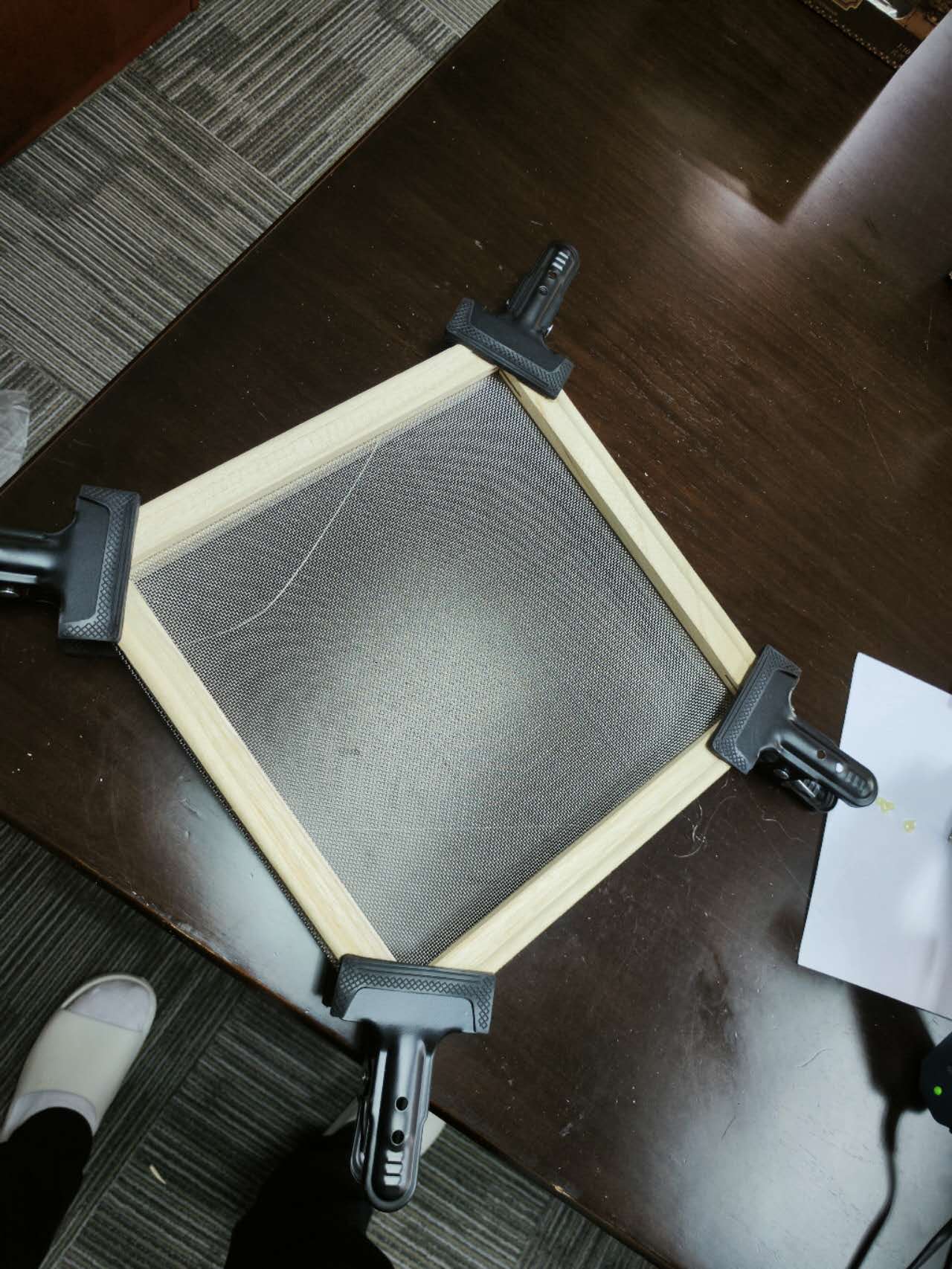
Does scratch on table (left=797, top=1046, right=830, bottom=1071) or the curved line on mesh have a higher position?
the curved line on mesh

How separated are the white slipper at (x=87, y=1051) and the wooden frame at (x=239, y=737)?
2.71 ft

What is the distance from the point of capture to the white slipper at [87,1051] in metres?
1.28

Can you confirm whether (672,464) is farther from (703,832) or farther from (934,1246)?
(934,1246)

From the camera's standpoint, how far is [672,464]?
925 millimetres

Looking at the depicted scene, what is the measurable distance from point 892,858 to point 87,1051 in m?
1.10

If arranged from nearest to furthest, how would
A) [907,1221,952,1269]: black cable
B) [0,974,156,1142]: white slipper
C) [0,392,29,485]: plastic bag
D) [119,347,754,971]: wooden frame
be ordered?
[119,347,754,971]: wooden frame
[907,1221,952,1269]: black cable
[0,974,156,1142]: white slipper
[0,392,29,485]: plastic bag

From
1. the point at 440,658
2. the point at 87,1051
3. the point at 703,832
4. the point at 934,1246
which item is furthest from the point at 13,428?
the point at 934,1246

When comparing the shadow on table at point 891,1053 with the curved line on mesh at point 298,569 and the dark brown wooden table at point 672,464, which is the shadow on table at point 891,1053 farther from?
the curved line on mesh at point 298,569

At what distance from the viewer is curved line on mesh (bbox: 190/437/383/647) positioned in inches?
28.1

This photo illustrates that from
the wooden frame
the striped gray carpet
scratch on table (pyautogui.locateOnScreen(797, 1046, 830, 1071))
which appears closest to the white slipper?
the striped gray carpet

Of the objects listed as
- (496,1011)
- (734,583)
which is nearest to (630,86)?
(734,583)

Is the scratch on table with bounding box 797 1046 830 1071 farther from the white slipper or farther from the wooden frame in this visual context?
the white slipper

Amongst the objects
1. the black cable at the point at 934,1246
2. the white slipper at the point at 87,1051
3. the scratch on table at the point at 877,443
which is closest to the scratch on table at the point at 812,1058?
the black cable at the point at 934,1246

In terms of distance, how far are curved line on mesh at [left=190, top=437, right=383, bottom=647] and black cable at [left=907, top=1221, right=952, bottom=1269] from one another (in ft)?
2.64
